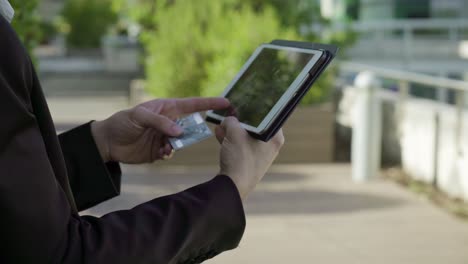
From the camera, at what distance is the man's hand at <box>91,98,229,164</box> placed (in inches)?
81.8

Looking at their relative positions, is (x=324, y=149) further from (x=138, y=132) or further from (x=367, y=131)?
(x=138, y=132)

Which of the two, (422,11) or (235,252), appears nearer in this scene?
(235,252)

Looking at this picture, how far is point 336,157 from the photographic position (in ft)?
31.3

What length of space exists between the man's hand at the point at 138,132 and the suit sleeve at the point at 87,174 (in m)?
0.05

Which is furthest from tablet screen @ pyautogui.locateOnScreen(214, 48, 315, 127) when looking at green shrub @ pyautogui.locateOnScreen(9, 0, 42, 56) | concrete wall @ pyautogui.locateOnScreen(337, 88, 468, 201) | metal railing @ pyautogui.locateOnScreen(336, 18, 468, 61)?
metal railing @ pyautogui.locateOnScreen(336, 18, 468, 61)

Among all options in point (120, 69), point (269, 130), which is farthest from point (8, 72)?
point (120, 69)

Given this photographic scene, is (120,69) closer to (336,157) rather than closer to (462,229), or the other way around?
(336,157)

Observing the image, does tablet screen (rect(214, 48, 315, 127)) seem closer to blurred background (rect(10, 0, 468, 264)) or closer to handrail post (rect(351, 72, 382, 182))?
blurred background (rect(10, 0, 468, 264))

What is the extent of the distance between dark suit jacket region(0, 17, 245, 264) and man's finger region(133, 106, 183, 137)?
1.18 ft

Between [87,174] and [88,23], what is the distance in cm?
3211

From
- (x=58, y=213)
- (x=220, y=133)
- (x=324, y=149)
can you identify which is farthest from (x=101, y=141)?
(x=324, y=149)

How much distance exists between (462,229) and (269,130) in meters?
5.02

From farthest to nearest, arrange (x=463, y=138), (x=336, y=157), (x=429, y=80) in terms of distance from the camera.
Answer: (x=336, y=157), (x=429, y=80), (x=463, y=138)

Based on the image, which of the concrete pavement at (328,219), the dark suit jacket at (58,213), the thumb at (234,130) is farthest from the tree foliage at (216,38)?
the dark suit jacket at (58,213)
